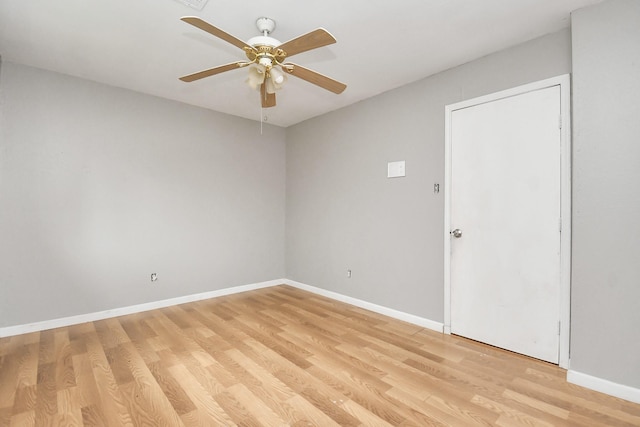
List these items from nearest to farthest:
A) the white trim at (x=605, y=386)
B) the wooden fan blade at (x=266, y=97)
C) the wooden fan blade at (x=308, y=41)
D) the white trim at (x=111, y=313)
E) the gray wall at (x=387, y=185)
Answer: the wooden fan blade at (x=308, y=41) < the white trim at (x=605, y=386) < the wooden fan blade at (x=266, y=97) < the gray wall at (x=387, y=185) < the white trim at (x=111, y=313)

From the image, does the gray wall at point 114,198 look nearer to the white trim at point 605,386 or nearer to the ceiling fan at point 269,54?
the ceiling fan at point 269,54

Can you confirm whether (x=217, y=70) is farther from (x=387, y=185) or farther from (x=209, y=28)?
(x=387, y=185)

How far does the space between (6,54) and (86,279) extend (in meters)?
2.32

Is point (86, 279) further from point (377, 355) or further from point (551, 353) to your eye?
point (551, 353)

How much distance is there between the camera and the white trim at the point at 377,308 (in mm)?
3077

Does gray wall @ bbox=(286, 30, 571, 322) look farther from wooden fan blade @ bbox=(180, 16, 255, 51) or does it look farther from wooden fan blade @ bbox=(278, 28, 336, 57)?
wooden fan blade @ bbox=(180, 16, 255, 51)

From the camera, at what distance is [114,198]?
3424 millimetres

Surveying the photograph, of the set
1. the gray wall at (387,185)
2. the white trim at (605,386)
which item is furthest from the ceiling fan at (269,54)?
the white trim at (605,386)

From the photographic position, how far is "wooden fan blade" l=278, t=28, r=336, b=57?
1674 mm

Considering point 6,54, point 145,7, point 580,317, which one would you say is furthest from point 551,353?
point 6,54

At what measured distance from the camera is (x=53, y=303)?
10.0 ft

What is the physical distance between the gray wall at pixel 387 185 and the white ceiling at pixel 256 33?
0.21 meters

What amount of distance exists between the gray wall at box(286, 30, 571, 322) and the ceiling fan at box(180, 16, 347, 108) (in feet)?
4.28

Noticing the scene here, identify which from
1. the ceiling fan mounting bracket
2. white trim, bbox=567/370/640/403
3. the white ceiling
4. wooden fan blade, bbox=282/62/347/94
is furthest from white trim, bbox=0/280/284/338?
white trim, bbox=567/370/640/403
